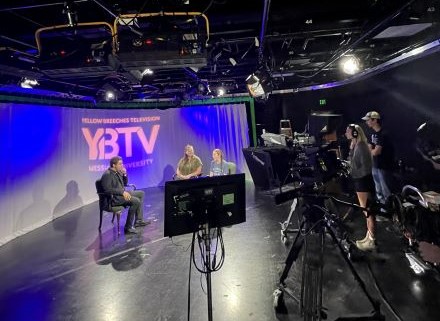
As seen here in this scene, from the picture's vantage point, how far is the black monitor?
2062 mm

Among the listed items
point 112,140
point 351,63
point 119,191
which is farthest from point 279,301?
point 112,140

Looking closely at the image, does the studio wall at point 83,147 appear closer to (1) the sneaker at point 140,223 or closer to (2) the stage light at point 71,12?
(1) the sneaker at point 140,223

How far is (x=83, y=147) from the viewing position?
760 cm

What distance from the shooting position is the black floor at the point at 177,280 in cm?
265

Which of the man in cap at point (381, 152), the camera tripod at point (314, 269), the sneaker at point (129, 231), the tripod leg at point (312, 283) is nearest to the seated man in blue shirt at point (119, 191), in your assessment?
the sneaker at point (129, 231)

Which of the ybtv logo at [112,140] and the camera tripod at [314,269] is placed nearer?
the camera tripod at [314,269]

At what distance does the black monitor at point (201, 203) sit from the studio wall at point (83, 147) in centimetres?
456

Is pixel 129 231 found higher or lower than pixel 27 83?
lower

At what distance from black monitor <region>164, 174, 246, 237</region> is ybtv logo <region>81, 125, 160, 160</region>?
6583mm

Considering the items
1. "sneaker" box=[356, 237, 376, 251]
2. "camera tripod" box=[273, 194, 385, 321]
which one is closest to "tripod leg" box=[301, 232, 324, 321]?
"camera tripod" box=[273, 194, 385, 321]

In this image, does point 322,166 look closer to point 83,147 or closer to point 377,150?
point 377,150

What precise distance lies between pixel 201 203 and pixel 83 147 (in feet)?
21.5

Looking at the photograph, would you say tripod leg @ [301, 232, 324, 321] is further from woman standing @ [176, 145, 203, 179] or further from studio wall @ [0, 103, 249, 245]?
studio wall @ [0, 103, 249, 245]

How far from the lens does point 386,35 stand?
15.3 ft
